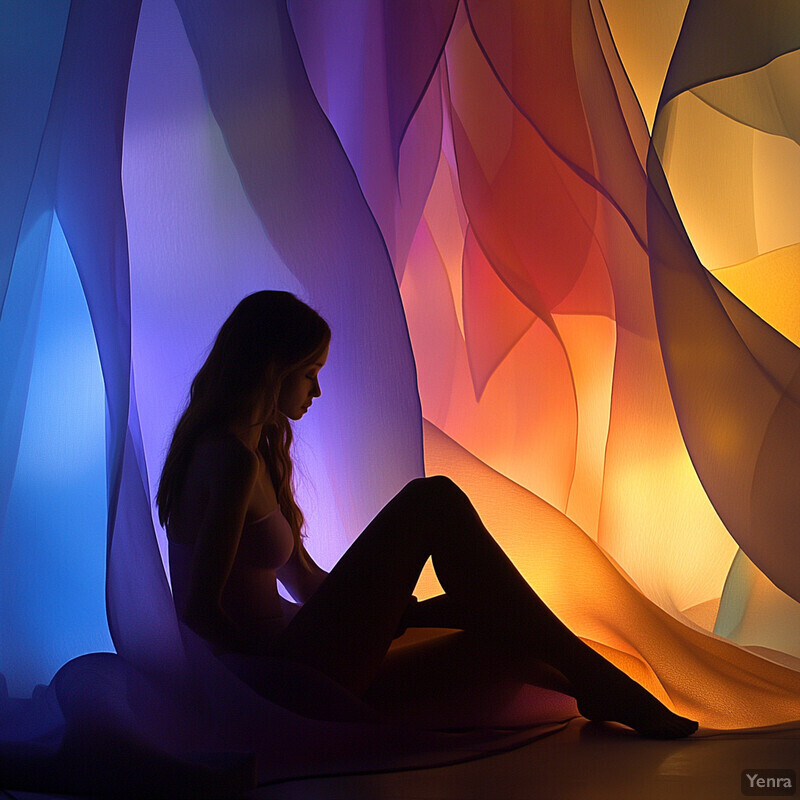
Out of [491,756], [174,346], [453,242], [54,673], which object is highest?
[453,242]

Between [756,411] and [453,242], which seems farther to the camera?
[453,242]

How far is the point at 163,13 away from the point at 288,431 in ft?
2.65

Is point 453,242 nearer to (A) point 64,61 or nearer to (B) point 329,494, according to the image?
(B) point 329,494

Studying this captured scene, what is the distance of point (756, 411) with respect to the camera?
1413mm

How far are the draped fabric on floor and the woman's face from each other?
0.23 metres

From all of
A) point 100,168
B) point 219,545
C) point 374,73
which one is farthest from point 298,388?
point 374,73

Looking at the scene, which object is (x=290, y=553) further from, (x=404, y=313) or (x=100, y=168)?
(x=100, y=168)

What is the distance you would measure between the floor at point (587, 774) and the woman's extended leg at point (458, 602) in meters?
0.06

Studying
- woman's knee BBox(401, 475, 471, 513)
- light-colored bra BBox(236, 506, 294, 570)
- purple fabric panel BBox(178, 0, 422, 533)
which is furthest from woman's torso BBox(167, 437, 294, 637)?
purple fabric panel BBox(178, 0, 422, 533)

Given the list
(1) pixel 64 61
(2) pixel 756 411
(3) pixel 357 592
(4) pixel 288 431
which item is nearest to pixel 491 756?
(3) pixel 357 592

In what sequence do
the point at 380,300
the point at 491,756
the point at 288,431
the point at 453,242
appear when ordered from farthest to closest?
the point at 453,242
the point at 380,300
the point at 288,431
the point at 491,756

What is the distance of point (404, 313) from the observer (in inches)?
61.0

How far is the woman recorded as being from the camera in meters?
1.10

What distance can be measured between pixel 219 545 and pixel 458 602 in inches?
14.2
